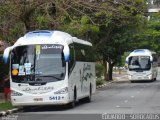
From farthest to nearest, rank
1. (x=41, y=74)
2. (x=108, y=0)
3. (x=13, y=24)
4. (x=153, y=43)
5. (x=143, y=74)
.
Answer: (x=153, y=43)
(x=143, y=74)
(x=108, y=0)
(x=13, y=24)
(x=41, y=74)

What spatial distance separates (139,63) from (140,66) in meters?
0.46

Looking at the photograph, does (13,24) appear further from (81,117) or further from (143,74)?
(143,74)

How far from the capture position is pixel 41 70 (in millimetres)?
22375

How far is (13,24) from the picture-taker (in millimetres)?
28781

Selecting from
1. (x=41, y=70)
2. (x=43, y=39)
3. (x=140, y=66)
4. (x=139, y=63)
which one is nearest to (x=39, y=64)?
(x=41, y=70)

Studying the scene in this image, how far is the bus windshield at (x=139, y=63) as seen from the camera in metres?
55.3

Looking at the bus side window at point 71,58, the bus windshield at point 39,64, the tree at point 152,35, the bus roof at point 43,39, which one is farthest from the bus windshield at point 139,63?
the bus windshield at point 39,64

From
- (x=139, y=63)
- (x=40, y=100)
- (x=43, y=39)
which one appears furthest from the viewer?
(x=139, y=63)

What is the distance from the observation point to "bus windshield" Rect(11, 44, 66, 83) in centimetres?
2234

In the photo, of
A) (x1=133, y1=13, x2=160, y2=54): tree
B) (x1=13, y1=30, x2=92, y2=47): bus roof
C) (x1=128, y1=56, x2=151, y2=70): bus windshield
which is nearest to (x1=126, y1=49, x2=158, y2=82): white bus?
(x1=128, y1=56, x2=151, y2=70): bus windshield

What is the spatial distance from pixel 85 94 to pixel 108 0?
870 cm

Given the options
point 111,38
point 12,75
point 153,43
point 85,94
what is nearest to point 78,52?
point 85,94

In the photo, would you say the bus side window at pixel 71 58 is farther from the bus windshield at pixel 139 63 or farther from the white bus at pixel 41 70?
the bus windshield at pixel 139 63

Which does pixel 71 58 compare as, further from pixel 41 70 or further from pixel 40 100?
pixel 40 100
